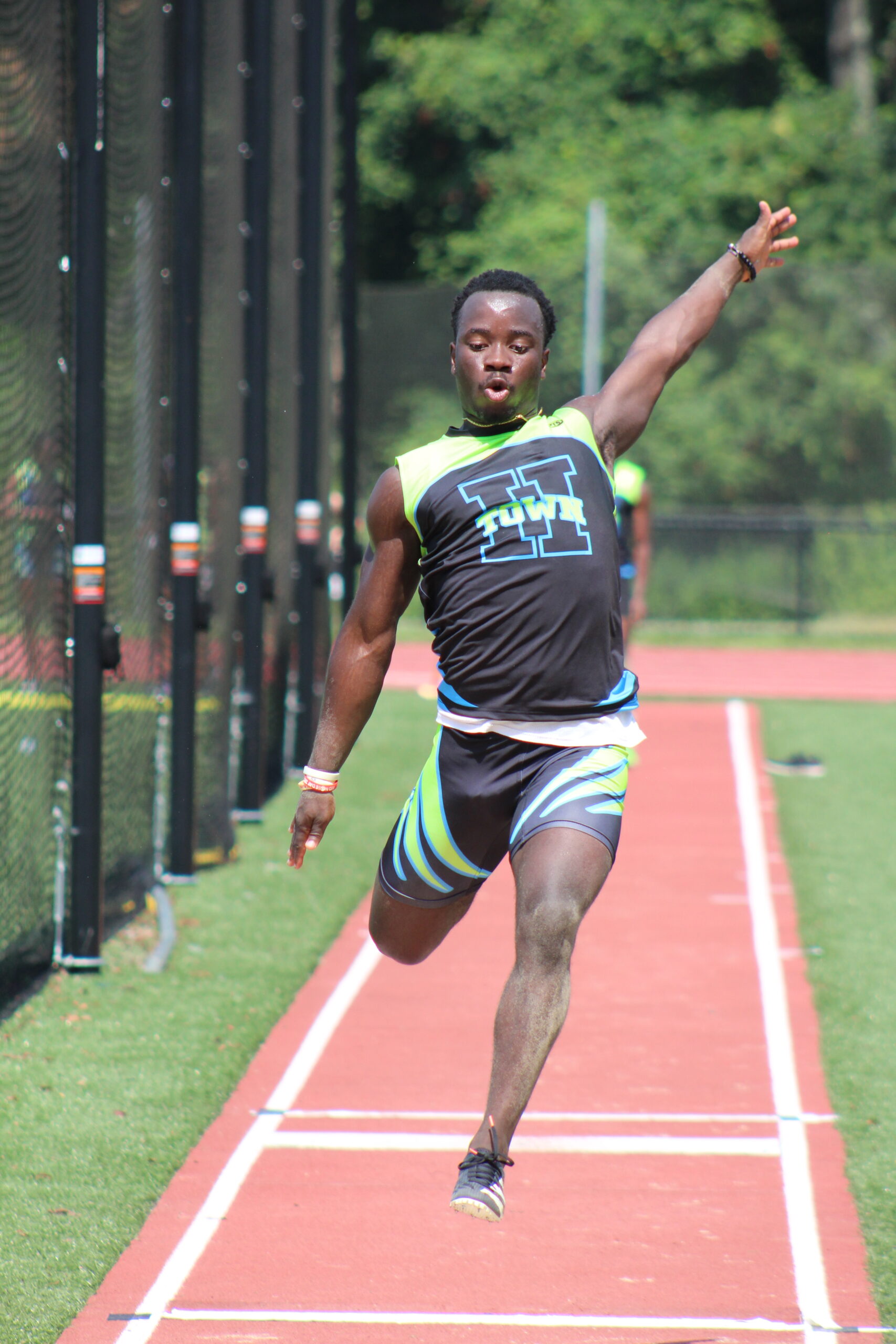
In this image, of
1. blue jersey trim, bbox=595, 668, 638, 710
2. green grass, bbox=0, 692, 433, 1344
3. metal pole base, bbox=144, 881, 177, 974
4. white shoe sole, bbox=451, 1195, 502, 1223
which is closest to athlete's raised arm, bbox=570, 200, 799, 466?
blue jersey trim, bbox=595, 668, 638, 710

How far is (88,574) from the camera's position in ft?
23.0

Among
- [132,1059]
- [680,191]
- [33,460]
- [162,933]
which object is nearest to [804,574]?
[680,191]

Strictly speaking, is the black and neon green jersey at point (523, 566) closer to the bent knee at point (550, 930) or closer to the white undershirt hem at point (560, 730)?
the white undershirt hem at point (560, 730)

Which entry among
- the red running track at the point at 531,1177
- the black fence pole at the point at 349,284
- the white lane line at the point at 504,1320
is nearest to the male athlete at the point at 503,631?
the white lane line at the point at 504,1320

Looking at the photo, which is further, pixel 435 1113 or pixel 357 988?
pixel 357 988

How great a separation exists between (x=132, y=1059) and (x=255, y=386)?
17.3ft

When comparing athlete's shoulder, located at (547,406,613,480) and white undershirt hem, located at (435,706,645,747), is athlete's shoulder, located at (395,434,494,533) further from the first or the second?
white undershirt hem, located at (435,706,645,747)

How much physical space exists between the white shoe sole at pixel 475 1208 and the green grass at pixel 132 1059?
3.37 feet

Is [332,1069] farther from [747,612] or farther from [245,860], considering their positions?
[747,612]

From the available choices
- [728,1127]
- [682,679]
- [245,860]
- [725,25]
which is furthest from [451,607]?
[725,25]

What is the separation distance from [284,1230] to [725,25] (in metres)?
31.5

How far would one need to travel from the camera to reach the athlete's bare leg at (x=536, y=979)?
161 inches

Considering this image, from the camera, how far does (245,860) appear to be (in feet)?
32.4

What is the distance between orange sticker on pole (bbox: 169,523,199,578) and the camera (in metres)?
8.61
